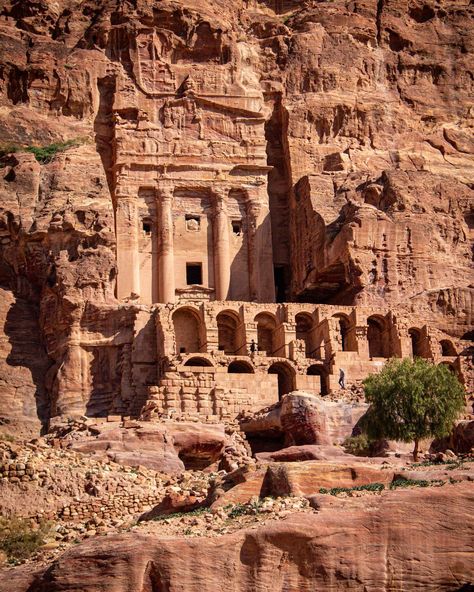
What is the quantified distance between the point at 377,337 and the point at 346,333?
1785mm

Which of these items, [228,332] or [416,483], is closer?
[416,483]

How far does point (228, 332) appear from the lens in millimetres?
62625

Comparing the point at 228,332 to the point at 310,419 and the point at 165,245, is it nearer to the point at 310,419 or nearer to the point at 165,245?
the point at 165,245

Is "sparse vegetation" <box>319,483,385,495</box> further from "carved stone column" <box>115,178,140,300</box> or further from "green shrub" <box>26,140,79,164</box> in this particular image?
"green shrub" <box>26,140,79,164</box>

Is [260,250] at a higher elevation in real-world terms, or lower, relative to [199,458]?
higher

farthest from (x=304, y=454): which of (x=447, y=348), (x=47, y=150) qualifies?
(x=47, y=150)

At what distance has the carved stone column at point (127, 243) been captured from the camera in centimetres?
6581

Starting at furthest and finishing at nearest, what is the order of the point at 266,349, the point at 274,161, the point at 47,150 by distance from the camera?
the point at 274,161 → the point at 47,150 → the point at 266,349

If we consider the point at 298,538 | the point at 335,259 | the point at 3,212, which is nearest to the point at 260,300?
the point at 335,259

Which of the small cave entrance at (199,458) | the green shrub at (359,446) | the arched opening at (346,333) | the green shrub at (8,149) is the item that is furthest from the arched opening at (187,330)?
the green shrub at (359,446)

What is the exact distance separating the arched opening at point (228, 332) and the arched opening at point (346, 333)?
5.00m

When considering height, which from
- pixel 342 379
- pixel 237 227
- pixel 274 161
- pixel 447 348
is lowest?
pixel 342 379

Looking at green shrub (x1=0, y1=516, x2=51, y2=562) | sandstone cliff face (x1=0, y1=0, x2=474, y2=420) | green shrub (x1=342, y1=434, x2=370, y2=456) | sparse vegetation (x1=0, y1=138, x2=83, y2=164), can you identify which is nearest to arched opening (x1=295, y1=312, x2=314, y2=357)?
sandstone cliff face (x1=0, y1=0, x2=474, y2=420)

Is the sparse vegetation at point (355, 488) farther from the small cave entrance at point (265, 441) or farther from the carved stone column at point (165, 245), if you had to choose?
the carved stone column at point (165, 245)
